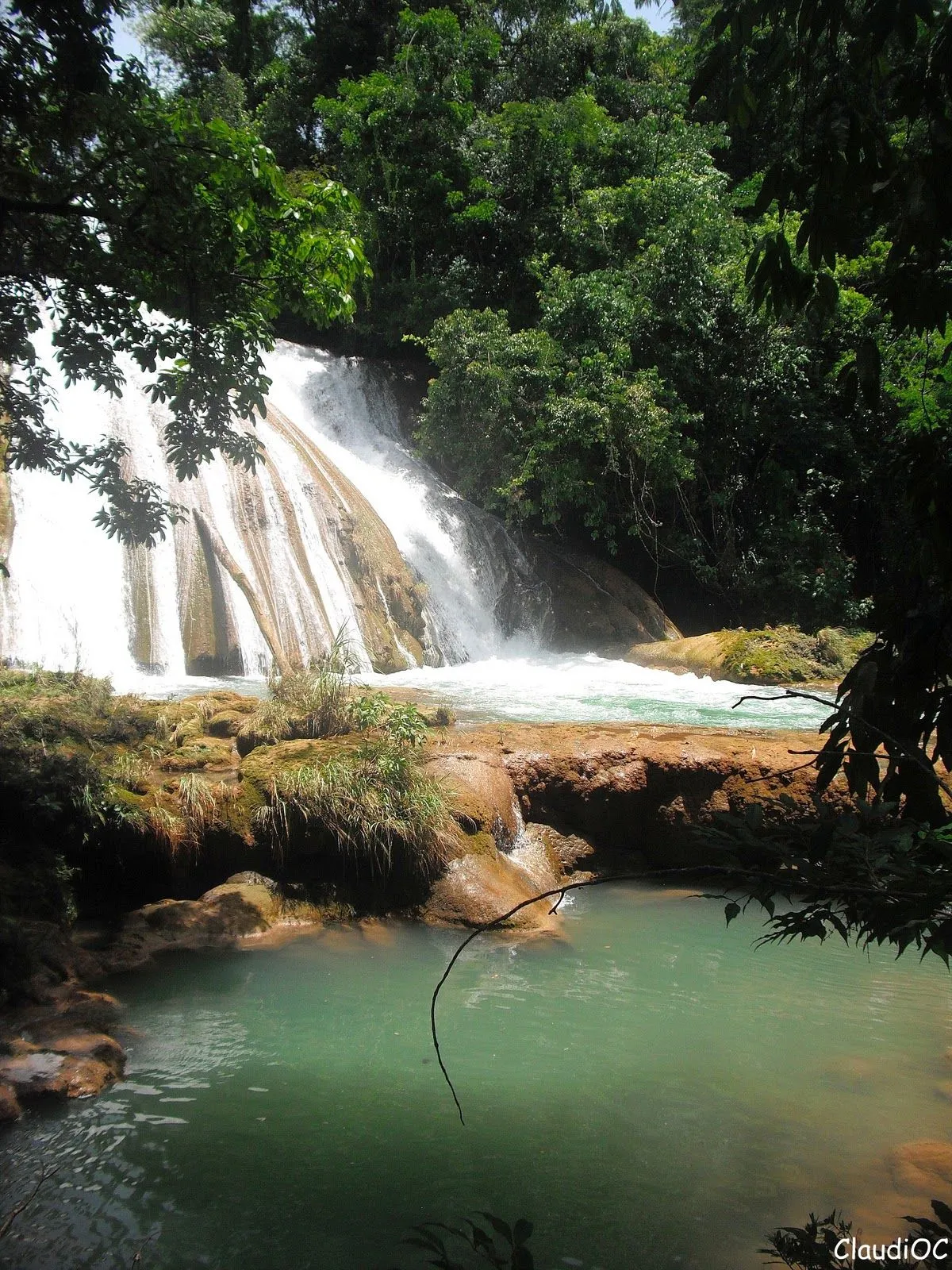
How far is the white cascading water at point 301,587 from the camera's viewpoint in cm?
1131

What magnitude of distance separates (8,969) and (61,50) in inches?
175

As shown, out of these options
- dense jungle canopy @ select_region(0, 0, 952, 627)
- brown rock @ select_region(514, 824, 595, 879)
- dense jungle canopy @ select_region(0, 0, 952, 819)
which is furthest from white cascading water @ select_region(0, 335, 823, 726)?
brown rock @ select_region(514, 824, 595, 879)

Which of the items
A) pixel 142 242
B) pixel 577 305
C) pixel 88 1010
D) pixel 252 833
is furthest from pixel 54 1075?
pixel 577 305

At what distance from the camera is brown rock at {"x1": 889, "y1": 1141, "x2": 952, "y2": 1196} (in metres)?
3.31

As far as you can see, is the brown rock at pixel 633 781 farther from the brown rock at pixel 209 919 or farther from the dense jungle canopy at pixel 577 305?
the dense jungle canopy at pixel 577 305

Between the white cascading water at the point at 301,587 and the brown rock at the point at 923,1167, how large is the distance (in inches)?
257

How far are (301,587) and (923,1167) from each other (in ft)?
37.1

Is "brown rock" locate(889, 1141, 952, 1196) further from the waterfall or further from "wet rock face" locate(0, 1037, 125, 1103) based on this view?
the waterfall

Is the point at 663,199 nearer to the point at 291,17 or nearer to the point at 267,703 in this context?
the point at 291,17

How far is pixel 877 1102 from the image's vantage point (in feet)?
13.1

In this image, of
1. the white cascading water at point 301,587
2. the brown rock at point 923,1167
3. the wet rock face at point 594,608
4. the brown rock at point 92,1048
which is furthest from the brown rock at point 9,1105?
the wet rock face at point 594,608

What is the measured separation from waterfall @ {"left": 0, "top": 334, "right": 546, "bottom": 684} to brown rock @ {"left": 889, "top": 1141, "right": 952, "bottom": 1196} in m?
6.95

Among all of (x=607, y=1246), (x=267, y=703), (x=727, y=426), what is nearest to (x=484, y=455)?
(x=727, y=426)

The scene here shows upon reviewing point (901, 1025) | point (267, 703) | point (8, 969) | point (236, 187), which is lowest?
point (901, 1025)
